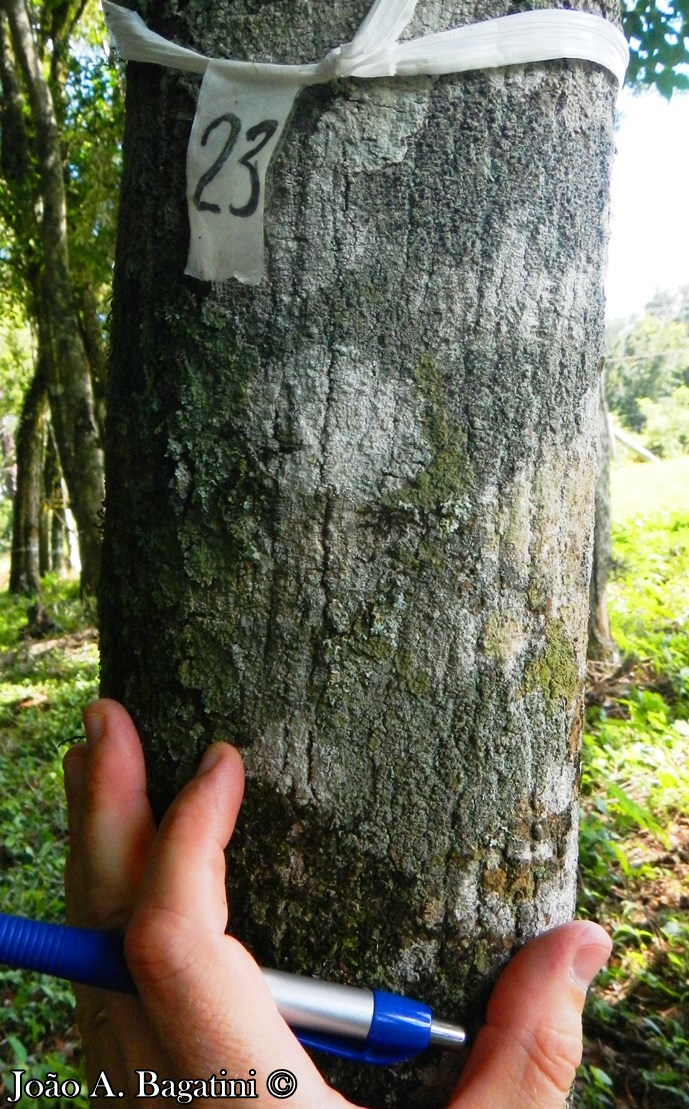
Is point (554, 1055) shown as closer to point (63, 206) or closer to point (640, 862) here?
point (640, 862)

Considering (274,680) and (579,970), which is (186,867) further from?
(579,970)

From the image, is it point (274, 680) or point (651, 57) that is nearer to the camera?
point (274, 680)

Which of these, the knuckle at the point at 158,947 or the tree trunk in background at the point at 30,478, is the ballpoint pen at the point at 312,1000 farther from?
the tree trunk in background at the point at 30,478

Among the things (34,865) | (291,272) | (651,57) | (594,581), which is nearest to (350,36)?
(291,272)

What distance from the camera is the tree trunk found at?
698 cm

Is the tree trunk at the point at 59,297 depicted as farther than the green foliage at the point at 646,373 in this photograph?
No

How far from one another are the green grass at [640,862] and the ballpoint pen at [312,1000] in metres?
1.97

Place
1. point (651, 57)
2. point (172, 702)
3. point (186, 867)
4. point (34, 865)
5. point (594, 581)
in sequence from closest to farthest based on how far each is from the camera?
point (186, 867) → point (172, 702) → point (651, 57) → point (34, 865) → point (594, 581)

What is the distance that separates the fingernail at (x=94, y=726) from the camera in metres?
1.01

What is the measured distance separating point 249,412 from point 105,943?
66cm

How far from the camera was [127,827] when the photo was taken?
98cm

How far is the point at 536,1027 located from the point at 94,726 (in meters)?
0.67

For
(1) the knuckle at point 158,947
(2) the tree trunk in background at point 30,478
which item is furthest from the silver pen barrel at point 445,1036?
(2) the tree trunk in background at point 30,478

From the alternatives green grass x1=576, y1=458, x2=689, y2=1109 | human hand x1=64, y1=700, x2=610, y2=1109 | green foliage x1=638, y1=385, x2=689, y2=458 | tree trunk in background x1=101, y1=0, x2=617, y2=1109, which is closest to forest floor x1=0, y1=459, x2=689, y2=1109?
green grass x1=576, y1=458, x2=689, y2=1109
